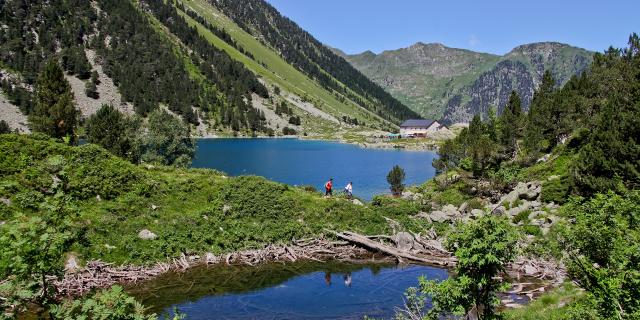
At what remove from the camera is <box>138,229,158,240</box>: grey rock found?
95.1ft

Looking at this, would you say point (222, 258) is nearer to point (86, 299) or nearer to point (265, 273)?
point (265, 273)

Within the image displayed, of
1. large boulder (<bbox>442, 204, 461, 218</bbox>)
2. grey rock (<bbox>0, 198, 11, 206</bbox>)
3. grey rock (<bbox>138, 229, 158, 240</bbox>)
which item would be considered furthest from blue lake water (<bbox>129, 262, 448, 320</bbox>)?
large boulder (<bbox>442, 204, 461, 218</bbox>)

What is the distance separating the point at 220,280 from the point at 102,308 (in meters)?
19.2

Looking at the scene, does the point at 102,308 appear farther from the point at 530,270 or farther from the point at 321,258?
the point at 530,270

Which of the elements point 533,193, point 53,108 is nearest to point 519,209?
point 533,193

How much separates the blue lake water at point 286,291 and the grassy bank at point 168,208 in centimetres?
350

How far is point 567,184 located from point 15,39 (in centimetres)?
20832

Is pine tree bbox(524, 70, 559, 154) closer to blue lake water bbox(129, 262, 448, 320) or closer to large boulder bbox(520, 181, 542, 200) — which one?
large boulder bbox(520, 181, 542, 200)

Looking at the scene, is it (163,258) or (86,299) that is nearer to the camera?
(86,299)

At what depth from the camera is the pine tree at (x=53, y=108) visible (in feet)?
188

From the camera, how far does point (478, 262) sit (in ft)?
36.2

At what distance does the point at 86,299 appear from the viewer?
316 inches

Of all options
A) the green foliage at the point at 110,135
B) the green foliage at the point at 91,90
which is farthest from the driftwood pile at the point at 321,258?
the green foliage at the point at 91,90

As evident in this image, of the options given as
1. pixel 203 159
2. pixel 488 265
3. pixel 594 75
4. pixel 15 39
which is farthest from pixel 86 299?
pixel 15 39
